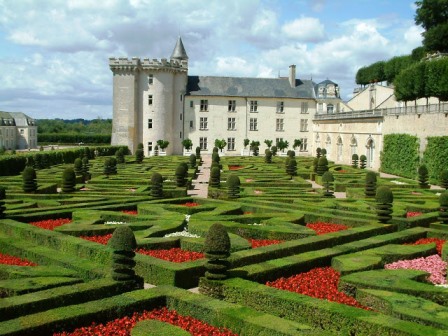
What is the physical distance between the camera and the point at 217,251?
373 inches

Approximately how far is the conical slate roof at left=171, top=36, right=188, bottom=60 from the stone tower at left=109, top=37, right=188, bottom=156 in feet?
12.2

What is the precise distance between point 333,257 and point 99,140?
77.8 metres

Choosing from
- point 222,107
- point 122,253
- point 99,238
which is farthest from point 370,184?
point 222,107

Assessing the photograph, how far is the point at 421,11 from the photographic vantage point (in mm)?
56125

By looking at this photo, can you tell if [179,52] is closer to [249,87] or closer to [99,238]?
[249,87]

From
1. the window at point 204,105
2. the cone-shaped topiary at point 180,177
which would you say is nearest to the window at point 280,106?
the window at point 204,105

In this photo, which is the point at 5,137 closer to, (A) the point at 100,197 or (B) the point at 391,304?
(A) the point at 100,197

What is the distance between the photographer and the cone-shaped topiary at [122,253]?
9.25 metres

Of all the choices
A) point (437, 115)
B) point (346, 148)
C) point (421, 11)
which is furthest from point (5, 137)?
point (437, 115)

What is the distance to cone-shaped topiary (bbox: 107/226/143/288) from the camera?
9.25 meters

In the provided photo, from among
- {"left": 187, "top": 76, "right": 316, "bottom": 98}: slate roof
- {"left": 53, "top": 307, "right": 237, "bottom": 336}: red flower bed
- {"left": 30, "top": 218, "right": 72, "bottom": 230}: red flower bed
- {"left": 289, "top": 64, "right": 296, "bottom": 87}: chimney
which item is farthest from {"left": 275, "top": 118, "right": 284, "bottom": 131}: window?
{"left": 53, "top": 307, "right": 237, "bottom": 336}: red flower bed

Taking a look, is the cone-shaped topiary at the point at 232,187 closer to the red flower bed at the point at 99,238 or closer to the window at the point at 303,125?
the red flower bed at the point at 99,238

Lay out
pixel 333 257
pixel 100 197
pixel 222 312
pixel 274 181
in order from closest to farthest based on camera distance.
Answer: pixel 222 312, pixel 333 257, pixel 100 197, pixel 274 181

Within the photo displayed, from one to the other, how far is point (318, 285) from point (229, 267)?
1.80 m
